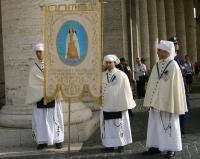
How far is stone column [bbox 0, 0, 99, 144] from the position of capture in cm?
928

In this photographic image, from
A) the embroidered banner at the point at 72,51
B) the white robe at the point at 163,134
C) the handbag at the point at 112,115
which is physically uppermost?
the embroidered banner at the point at 72,51

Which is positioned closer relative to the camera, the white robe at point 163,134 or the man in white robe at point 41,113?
the white robe at point 163,134

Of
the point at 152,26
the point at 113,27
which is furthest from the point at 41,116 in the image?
the point at 152,26

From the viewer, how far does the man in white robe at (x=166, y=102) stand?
790 centimetres

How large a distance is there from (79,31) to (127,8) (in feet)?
39.3

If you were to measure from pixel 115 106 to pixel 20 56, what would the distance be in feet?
7.32

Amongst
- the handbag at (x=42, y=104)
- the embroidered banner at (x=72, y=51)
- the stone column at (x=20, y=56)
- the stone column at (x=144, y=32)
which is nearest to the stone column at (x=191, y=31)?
the stone column at (x=144, y=32)

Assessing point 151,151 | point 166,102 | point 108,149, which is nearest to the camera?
point 166,102

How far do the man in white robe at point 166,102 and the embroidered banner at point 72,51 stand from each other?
948 mm

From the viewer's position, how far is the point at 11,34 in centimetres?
938

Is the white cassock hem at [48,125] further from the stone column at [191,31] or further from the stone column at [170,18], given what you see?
the stone column at [191,31]

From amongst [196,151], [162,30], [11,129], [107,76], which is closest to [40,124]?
[11,129]

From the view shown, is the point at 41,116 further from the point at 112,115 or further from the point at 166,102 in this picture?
the point at 166,102

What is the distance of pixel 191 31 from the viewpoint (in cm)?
3425
